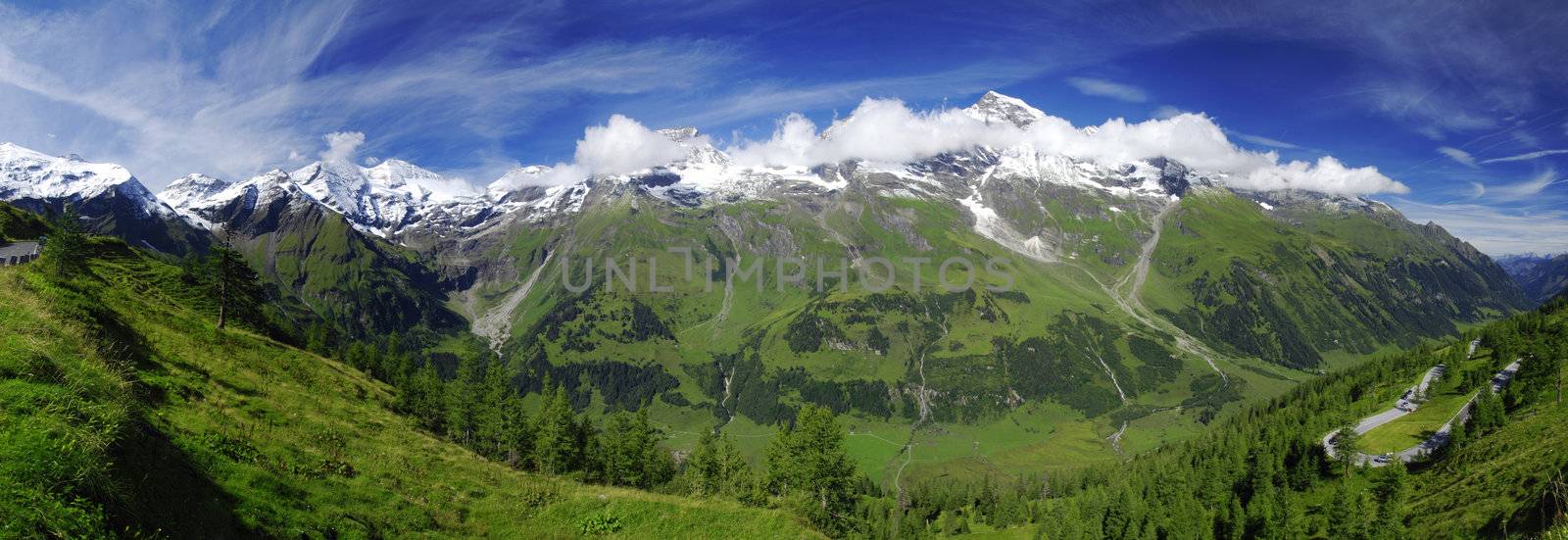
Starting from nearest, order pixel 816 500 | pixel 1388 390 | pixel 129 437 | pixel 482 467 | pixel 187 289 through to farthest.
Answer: pixel 129 437
pixel 482 467
pixel 816 500
pixel 187 289
pixel 1388 390

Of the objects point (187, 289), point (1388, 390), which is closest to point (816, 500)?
point (187, 289)

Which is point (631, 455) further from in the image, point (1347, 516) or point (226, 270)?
point (1347, 516)

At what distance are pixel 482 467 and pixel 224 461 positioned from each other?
14.3 metres

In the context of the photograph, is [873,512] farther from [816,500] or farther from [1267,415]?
[1267,415]

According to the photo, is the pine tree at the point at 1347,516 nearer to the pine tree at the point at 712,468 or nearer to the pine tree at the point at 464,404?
the pine tree at the point at 712,468

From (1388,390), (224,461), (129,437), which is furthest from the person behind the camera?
(1388,390)

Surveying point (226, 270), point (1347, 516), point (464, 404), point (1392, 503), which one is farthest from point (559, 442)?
point (1392, 503)

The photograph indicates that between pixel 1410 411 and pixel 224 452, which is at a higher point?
pixel 224 452

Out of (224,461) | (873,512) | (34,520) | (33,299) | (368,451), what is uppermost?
(33,299)

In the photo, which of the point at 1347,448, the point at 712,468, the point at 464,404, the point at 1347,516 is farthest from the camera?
the point at 1347,448

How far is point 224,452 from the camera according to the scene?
821 inches

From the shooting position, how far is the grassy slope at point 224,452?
12766 millimetres

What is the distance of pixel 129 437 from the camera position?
573 inches

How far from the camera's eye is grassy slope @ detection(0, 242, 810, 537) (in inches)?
503
